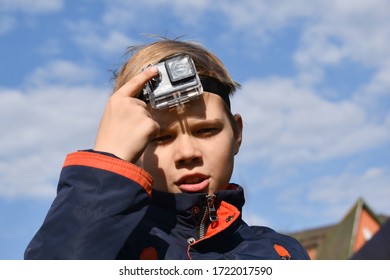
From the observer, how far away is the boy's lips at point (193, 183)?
284cm

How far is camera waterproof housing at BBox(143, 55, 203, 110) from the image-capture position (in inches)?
109

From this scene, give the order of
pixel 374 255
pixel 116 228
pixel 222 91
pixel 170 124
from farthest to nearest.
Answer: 1. pixel 222 91
2. pixel 170 124
3. pixel 116 228
4. pixel 374 255

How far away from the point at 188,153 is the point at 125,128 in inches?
14.7

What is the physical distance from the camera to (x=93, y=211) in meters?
2.34

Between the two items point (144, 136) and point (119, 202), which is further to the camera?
point (144, 136)

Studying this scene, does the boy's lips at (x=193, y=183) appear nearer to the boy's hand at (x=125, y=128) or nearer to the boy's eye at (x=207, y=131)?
the boy's eye at (x=207, y=131)

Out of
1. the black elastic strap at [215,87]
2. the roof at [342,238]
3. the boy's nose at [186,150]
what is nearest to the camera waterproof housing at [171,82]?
the boy's nose at [186,150]

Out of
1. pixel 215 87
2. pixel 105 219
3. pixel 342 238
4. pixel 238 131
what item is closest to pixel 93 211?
pixel 105 219

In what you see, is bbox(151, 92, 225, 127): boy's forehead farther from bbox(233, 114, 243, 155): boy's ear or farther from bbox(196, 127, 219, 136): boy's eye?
bbox(233, 114, 243, 155): boy's ear

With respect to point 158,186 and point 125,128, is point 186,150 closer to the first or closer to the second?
point 158,186
